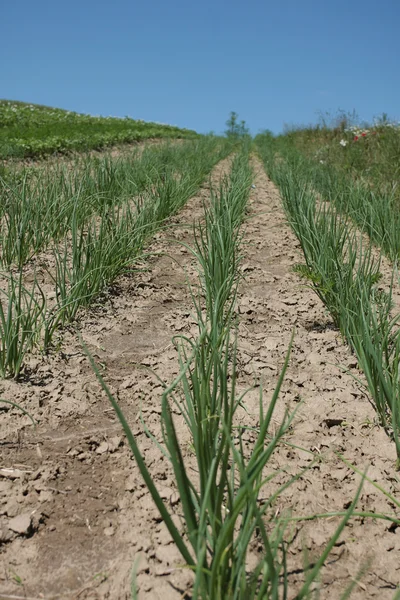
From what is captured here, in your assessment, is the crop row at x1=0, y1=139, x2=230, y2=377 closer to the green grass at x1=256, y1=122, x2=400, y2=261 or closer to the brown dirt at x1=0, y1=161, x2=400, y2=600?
the brown dirt at x1=0, y1=161, x2=400, y2=600

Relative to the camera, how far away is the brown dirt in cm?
101

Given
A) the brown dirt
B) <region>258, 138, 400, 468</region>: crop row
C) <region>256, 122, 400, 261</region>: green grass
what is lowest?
the brown dirt

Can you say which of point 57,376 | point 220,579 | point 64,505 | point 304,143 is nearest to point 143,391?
point 57,376

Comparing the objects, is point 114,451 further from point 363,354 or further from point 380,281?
point 380,281

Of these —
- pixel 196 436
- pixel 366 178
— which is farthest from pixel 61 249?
pixel 366 178

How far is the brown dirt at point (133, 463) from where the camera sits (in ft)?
3.32

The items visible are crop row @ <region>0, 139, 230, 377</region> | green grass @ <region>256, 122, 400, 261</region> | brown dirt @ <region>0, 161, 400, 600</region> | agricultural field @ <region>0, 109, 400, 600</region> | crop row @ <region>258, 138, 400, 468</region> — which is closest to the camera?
agricultural field @ <region>0, 109, 400, 600</region>

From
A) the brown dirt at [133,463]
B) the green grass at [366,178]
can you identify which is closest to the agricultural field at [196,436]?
the brown dirt at [133,463]

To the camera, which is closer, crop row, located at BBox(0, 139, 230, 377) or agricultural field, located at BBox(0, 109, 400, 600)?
agricultural field, located at BBox(0, 109, 400, 600)

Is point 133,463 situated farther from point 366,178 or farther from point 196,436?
point 366,178

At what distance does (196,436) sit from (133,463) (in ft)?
1.66

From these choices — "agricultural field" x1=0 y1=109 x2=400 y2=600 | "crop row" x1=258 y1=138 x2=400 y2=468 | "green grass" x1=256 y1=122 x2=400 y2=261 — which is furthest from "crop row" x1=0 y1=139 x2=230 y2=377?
"green grass" x1=256 y1=122 x2=400 y2=261

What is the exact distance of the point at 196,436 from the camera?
0.87m

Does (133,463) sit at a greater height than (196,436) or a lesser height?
lesser
